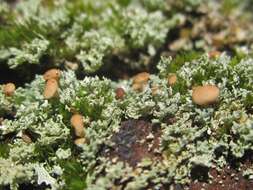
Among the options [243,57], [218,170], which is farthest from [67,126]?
[243,57]

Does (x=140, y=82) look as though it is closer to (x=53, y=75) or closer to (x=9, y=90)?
(x=53, y=75)

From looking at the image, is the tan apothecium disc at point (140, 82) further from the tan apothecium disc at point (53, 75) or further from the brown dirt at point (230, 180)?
the brown dirt at point (230, 180)

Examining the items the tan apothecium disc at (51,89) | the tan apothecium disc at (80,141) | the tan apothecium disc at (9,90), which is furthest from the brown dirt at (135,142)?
the tan apothecium disc at (9,90)

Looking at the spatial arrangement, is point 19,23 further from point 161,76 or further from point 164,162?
point 164,162

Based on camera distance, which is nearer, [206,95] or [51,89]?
[206,95]

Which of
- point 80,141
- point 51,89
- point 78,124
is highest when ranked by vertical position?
point 51,89

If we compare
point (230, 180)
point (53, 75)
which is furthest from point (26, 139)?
point (230, 180)

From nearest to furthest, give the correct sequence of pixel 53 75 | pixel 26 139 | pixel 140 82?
pixel 26 139, pixel 53 75, pixel 140 82
